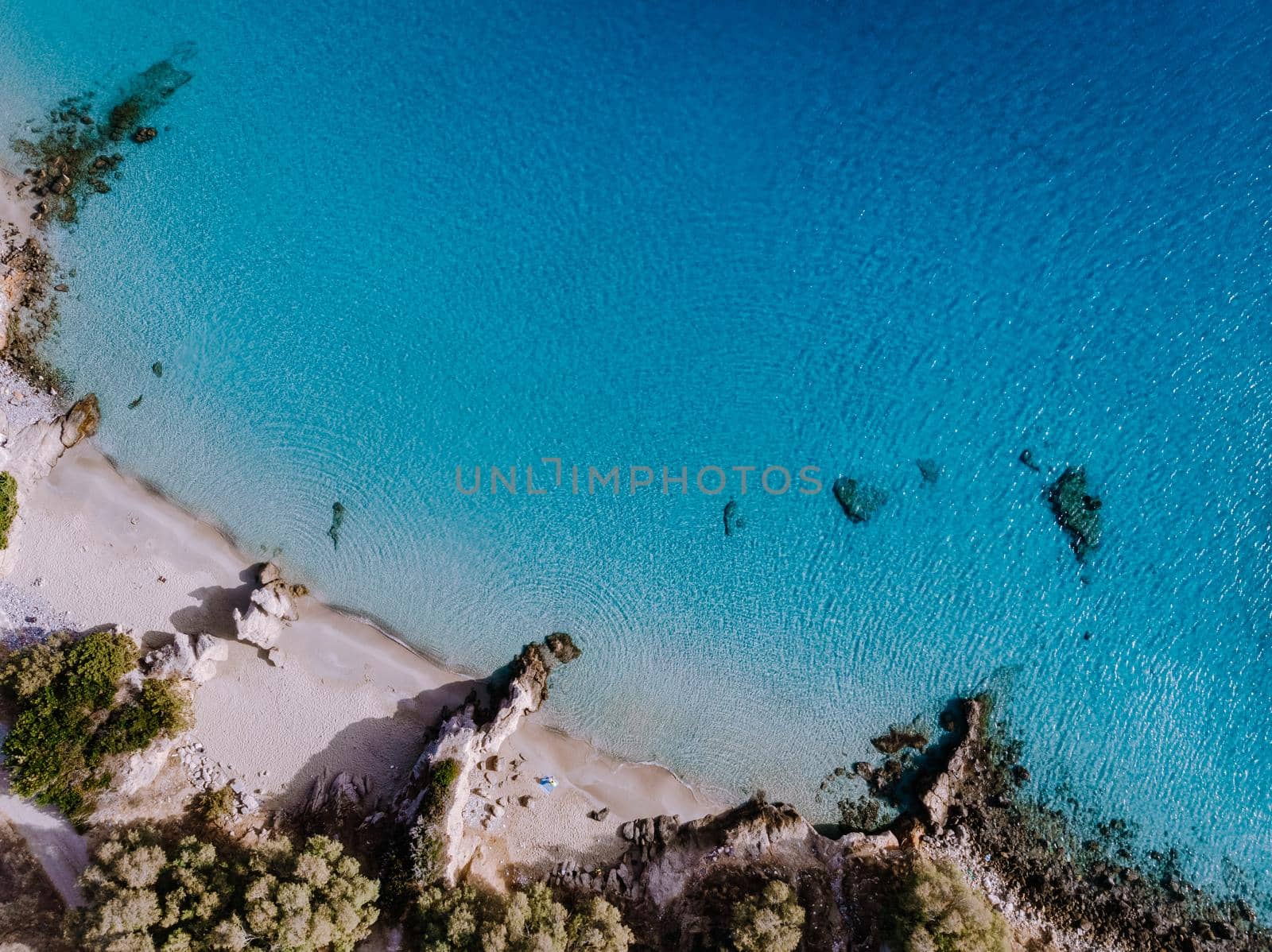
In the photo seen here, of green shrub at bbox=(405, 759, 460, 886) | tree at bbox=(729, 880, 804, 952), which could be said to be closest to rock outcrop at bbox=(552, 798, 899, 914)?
tree at bbox=(729, 880, 804, 952)

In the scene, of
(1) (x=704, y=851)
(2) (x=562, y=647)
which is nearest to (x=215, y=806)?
(2) (x=562, y=647)

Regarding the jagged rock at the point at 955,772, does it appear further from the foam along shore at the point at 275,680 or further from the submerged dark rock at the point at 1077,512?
the foam along shore at the point at 275,680

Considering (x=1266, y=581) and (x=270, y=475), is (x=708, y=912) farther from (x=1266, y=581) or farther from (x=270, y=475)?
(x=1266, y=581)

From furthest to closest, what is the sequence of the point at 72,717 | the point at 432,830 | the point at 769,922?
the point at 432,830 < the point at 72,717 < the point at 769,922

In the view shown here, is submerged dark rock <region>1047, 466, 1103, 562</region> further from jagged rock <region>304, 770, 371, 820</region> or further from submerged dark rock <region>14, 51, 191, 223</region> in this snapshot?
submerged dark rock <region>14, 51, 191, 223</region>

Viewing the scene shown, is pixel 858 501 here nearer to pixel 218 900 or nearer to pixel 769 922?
pixel 769 922

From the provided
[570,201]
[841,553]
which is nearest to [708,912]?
[841,553]
